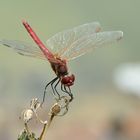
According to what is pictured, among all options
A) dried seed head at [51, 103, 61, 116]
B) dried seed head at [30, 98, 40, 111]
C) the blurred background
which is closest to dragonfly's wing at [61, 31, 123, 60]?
dried seed head at [30, 98, 40, 111]

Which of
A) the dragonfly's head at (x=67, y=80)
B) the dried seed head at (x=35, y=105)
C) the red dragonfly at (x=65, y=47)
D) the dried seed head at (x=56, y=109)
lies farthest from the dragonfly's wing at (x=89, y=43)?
the dried seed head at (x=56, y=109)

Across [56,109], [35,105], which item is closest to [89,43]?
[35,105]

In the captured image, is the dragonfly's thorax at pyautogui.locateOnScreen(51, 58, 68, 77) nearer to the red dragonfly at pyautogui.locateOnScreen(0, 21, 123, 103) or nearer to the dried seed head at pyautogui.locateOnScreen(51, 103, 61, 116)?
the red dragonfly at pyautogui.locateOnScreen(0, 21, 123, 103)

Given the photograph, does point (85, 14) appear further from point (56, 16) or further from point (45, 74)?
point (45, 74)

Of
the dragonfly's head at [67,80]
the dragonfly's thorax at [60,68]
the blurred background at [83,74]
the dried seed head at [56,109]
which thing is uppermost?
the dried seed head at [56,109]

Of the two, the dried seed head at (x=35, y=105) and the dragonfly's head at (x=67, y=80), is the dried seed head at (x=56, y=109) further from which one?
the dragonfly's head at (x=67, y=80)

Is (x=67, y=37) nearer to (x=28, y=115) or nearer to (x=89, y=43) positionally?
(x=89, y=43)
